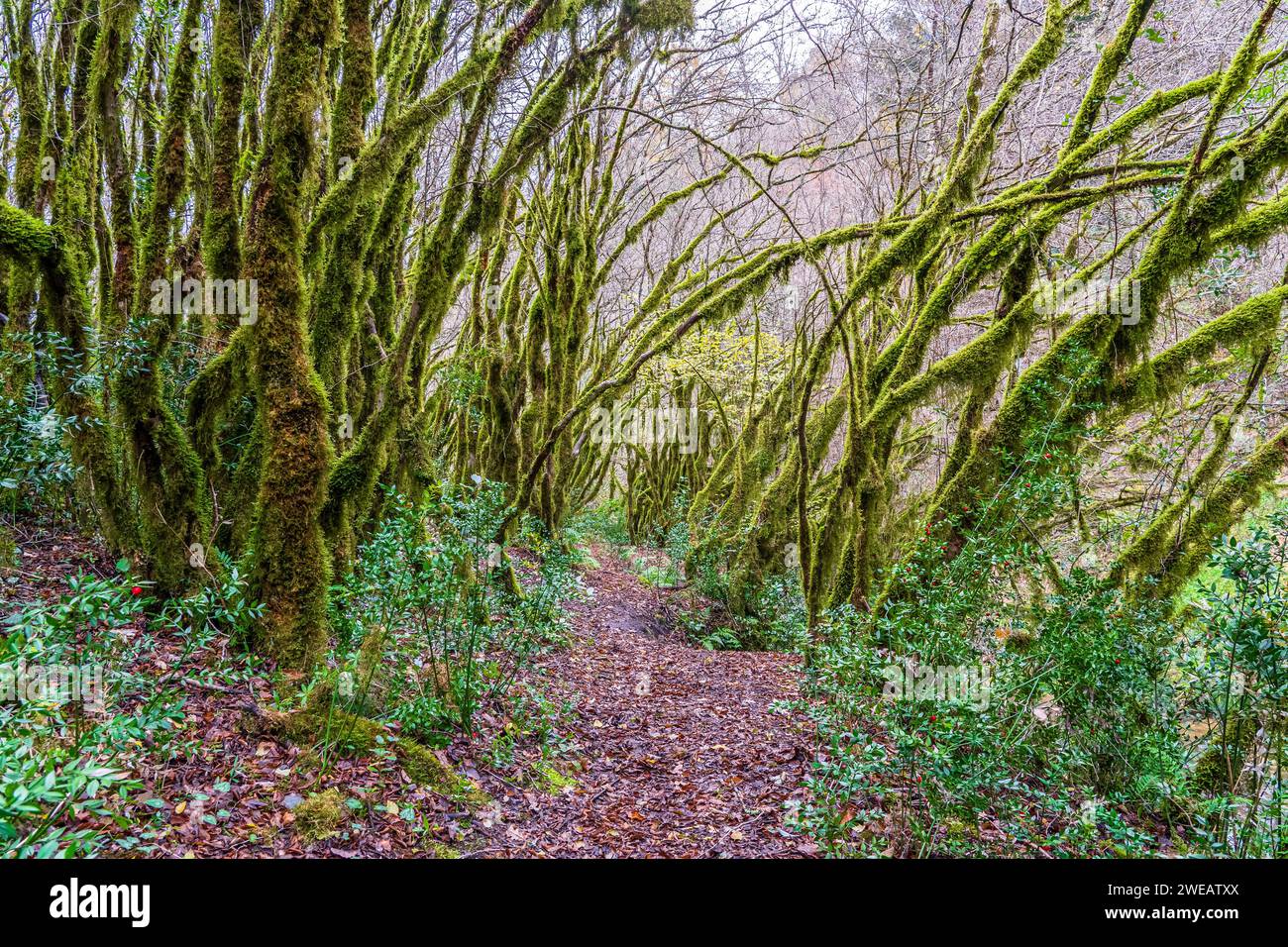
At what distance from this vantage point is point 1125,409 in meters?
5.51

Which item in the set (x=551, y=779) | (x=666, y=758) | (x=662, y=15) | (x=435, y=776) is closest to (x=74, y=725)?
(x=435, y=776)

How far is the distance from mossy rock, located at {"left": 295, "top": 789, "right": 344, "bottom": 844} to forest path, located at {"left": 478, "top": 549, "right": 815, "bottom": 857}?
0.84m

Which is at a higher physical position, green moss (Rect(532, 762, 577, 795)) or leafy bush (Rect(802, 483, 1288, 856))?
leafy bush (Rect(802, 483, 1288, 856))

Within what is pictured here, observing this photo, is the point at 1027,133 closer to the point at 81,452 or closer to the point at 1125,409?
the point at 1125,409

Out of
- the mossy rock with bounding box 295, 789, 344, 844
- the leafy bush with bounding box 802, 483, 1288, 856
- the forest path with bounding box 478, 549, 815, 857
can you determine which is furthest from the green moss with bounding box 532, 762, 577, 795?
the leafy bush with bounding box 802, 483, 1288, 856

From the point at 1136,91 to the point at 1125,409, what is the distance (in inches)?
162

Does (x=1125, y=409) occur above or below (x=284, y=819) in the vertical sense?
above

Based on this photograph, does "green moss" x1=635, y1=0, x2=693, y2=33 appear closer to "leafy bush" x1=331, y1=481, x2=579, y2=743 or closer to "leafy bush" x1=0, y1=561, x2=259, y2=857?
"leafy bush" x1=331, y1=481, x2=579, y2=743

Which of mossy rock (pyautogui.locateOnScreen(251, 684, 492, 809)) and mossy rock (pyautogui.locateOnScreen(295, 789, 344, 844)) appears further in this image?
mossy rock (pyautogui.locateOnScreen(251, 684, 492, 809))

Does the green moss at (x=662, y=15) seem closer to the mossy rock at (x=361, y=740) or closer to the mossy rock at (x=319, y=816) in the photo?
the mossy rock at (x=361, y=740)

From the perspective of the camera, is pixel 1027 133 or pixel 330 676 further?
pixel 1027 133

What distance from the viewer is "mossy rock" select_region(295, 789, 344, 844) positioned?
10.3 ft

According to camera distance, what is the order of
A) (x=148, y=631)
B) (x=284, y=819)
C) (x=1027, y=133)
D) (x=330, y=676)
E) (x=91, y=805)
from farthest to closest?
(x=1027, y=133), (x=148, y=631), (x=330, y=676), (x=284, y=819), (x=91, y=805)
